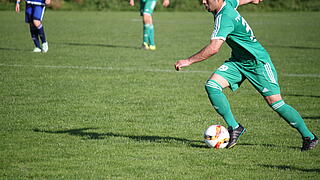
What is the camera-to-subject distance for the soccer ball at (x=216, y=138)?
689 cm

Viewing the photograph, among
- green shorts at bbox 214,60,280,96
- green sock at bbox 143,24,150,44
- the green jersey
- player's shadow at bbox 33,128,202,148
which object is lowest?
green sock at bbox 143,24,150,44

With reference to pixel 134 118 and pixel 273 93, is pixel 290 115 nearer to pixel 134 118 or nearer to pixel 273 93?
pixel 273 93

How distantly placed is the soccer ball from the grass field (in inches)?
4.5

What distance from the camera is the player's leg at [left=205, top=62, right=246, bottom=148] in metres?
6.91

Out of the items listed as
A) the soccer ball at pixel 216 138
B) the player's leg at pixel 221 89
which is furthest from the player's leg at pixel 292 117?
the soccer ball at pixel 216 138

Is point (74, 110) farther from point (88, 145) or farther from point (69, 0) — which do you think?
point (69, 0)

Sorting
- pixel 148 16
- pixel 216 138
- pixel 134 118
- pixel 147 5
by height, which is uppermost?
pixel 216 138

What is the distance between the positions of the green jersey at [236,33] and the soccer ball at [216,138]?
0.84 m

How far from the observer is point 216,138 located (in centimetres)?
689

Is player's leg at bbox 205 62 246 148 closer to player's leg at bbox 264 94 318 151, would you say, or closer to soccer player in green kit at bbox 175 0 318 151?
soccer player in green kit at bbox 175 0 318 151

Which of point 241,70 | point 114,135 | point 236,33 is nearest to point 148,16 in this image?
point 114,135

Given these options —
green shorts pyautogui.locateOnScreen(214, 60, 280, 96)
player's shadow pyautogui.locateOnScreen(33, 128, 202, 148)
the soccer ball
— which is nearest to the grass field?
player's shadow pyautogui.locateOnScreen(33, 128, 202, 148)

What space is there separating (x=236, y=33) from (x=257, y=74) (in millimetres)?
508

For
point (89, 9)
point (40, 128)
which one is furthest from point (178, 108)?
point (89, 9)
